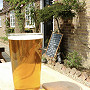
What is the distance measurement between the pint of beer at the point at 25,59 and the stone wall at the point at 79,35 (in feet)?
12.2

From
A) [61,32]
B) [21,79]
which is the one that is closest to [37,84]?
[21,79]

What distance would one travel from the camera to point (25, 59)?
728 mm

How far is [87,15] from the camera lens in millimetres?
4312

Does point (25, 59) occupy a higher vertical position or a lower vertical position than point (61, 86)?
higher

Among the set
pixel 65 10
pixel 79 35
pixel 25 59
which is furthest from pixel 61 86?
pixel 79 35

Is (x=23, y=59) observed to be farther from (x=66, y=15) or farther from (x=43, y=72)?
(x=66, y=15)

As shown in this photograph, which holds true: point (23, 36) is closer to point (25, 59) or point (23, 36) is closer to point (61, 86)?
point (25, 59)

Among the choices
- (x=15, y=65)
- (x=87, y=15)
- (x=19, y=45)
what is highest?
(x=87, y=15)

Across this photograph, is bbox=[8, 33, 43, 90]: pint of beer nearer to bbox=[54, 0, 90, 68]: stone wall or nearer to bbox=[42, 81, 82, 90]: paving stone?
bbox=[42, 81, 82, 90]: paving stone

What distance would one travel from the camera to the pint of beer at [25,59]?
72 cm

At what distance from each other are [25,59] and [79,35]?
4096 millimetres

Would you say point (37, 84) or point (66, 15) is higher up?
point (66, 15)

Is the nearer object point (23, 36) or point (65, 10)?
point (23, 36)

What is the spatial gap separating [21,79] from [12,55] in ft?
0.41
